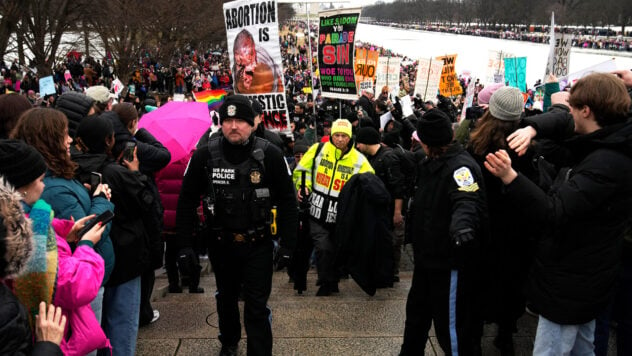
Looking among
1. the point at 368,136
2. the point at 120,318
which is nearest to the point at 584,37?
the point at 368,136

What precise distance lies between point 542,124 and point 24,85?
23.9m

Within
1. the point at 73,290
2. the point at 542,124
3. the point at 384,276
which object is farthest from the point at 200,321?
the point at 542,124

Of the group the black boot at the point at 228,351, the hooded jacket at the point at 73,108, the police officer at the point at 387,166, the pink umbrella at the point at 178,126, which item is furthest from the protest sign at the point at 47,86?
the black boot at the point at 228,351

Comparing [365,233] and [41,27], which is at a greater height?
[41,27]

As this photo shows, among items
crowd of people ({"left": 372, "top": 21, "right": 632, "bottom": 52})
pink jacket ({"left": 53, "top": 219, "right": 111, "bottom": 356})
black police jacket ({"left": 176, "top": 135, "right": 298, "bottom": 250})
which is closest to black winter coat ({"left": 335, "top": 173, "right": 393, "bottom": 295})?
black police jacket ({"left": 176, "top": 135, "right": 298, "bottom": 250})

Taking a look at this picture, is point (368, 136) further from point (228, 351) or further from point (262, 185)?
point (228, 351)

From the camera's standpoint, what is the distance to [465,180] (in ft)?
10.3

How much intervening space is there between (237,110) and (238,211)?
643mm

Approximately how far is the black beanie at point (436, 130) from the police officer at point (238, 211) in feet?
3.06

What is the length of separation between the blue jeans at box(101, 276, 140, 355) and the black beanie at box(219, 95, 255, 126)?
1.18m

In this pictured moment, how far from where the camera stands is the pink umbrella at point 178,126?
205 inches

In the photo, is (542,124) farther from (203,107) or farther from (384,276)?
(203,107)

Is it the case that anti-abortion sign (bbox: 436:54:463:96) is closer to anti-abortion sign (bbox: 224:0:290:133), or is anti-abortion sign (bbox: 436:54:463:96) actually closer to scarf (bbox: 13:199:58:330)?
anti-abortion sign (bbox: 224:0:290:133)

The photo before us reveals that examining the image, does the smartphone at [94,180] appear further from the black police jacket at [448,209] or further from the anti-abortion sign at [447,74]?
the anti-abortion sign at [447,74]
